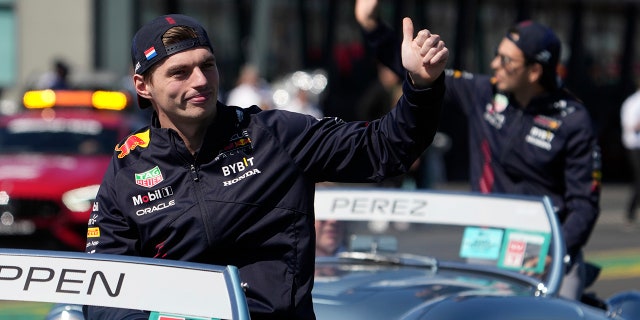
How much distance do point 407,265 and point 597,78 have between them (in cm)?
2278

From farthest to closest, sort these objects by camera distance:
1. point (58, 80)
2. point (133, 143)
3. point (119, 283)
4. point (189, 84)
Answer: point (58, 80) < point (133, 143) < point (189, 84) < point (119, 283)

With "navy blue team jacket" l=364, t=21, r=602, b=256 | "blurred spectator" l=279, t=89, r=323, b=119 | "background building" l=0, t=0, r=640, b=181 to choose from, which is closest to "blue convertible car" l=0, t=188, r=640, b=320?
"navy blue team jacket" l=364, t=21, r=602, b=256

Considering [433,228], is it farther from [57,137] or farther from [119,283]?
[57,137]

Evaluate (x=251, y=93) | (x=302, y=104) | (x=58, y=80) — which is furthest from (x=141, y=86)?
Answer: (x=58, y=80)

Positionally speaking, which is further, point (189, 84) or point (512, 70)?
point (512, 70)

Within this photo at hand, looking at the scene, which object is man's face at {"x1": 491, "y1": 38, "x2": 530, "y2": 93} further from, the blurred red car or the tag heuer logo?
the blurred red car

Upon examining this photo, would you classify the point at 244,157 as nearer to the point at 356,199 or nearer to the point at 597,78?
the point at 356,199

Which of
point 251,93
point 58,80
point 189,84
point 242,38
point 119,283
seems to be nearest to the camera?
point 119,283

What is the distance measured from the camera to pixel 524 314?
462 cm

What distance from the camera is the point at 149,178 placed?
3.79 meters

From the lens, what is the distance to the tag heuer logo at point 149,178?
3776mm

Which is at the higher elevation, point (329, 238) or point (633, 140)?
point (329, 238)

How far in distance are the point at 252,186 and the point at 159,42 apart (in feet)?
1.52

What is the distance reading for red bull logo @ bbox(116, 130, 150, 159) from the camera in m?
3.88
